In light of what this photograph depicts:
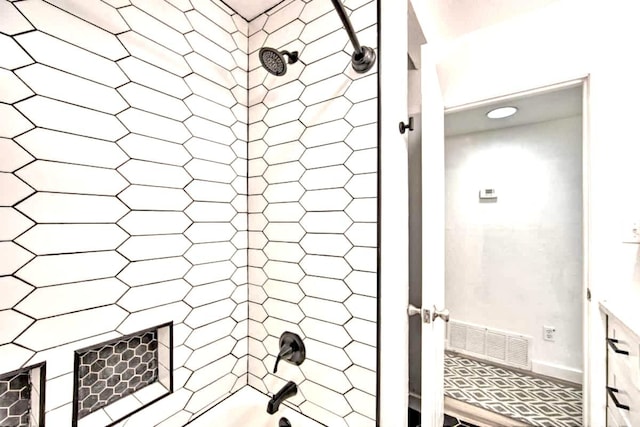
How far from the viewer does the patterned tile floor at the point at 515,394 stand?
171cm

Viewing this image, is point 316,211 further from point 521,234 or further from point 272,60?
point 521,234

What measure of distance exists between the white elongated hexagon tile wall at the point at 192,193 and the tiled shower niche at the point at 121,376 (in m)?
0.03

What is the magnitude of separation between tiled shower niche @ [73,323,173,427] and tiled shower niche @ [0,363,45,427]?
73 millimetres

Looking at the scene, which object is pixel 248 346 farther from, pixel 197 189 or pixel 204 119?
pixel 204 119

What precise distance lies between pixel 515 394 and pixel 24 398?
2.69 metres

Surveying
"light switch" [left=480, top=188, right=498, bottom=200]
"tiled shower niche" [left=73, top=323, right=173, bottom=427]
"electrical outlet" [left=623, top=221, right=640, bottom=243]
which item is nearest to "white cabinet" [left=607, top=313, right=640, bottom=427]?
"electrical outlet" [left=623, top=221, right=640, bottom=243]

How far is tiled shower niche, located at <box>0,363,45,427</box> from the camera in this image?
71 cm

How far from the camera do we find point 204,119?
1114 mm

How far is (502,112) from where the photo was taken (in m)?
2.07

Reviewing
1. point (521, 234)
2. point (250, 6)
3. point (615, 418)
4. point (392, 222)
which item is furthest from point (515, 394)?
point (250, 6)

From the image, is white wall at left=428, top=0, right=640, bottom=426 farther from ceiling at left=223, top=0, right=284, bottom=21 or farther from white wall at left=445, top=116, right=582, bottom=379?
ceiling at left=223, top=0, right=284, bottom=21

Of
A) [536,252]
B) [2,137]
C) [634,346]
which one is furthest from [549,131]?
[2,137]

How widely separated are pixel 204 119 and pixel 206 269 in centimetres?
63

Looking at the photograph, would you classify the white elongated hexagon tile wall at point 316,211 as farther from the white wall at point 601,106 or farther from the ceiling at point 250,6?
the white wall at point 601,106
